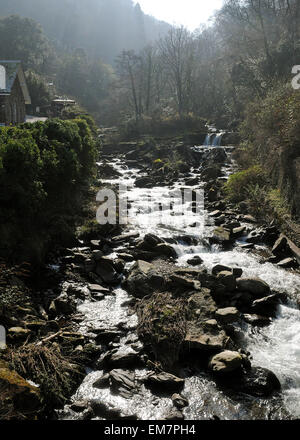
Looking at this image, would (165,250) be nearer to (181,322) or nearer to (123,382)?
(181,322)

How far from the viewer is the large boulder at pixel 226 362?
17.3 ft

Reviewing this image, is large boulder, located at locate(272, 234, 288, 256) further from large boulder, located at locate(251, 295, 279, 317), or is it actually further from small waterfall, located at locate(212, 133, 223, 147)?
small waterfall, located at locate(212, 133, 223, 147)

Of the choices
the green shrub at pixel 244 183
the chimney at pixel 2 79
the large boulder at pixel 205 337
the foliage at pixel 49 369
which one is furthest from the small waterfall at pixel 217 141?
the foliage at pixel 49 369

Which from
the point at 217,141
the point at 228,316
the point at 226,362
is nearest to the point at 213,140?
the point at 217,141

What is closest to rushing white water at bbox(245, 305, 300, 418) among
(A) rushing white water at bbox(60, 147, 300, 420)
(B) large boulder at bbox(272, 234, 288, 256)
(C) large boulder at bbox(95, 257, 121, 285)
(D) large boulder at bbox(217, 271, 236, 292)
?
(A) rushing white water at bbox(60, 147, 300, 420)

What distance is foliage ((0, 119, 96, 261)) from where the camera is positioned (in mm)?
7695

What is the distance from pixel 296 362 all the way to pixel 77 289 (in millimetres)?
Result: 4578

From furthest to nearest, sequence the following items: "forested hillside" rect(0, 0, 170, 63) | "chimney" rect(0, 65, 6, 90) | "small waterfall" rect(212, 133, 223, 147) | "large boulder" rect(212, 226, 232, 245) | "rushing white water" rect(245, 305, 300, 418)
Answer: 1. "forested hillside" rect(0, 0, 170, 63)
2. "small waterfall" rect(212, 133, 223, 147)
3. "chimney" rect(0, 65, 6, 90)
4. "large boulder" rect(212, 226, 232, 245)
5. "rushing white water" rect(245, 305, 300, 418)

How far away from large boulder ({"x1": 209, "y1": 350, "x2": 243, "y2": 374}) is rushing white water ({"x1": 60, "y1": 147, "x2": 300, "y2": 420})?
0.23 m

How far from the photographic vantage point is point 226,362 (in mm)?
5340

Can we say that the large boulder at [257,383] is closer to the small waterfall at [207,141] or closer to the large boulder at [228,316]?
the large boulder at [228,316]

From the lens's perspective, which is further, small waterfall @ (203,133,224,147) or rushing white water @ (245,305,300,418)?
small waterfall @ (203,133,224,147)

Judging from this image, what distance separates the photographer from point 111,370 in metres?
5.44
